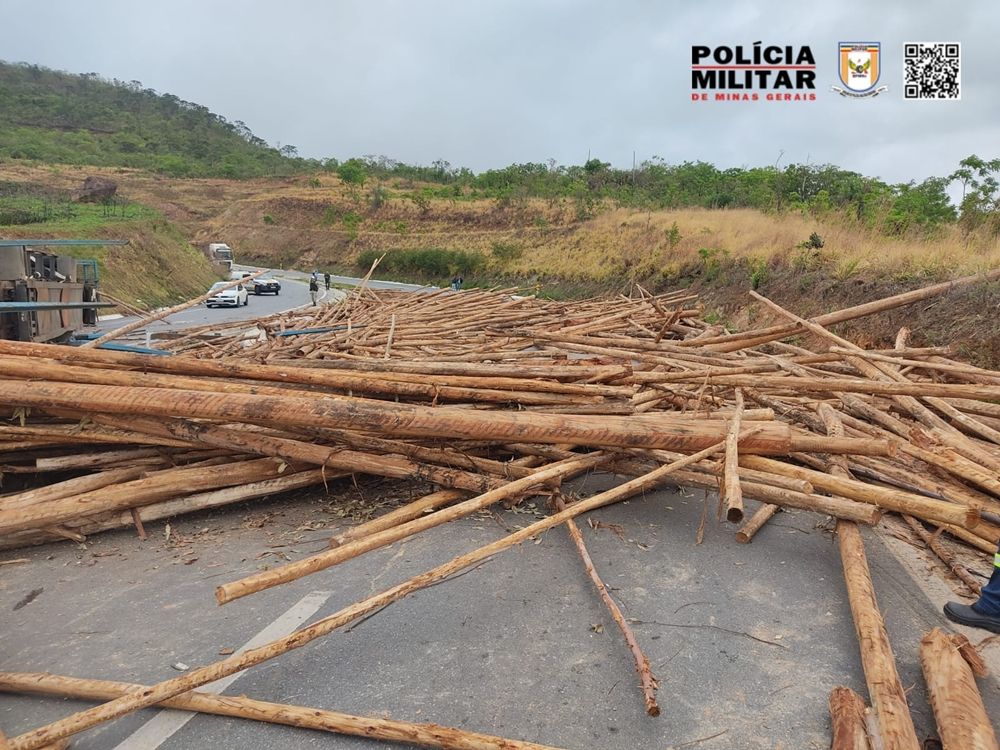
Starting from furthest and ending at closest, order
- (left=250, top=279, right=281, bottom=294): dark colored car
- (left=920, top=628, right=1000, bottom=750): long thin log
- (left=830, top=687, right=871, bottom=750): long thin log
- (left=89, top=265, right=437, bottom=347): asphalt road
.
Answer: (left=250, top=279, right=281, bottom=294): dark colored car → (left=89, top=265, right=437, bottom=347): asphalt road → (left=830, top=687, right=871, bottom=750): long thin log → (left=920, top=628, right=1000, bottom=750): long thin log

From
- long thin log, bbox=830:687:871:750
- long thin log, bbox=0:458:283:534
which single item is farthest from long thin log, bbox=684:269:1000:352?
long thin log, bbox=0:458:283:534

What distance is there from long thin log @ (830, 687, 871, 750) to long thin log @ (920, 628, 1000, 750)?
0.25 metres

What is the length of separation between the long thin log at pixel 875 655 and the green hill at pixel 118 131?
84.6m

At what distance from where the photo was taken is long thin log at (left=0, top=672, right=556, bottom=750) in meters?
2.29

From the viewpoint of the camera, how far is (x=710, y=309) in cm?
1930

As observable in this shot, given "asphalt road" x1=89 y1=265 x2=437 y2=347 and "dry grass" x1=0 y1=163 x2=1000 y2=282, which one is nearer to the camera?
"dry grass" x1=0 y1=163 x2=1000 y2=282

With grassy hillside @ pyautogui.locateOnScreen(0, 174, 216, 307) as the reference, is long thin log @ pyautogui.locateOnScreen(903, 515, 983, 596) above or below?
below

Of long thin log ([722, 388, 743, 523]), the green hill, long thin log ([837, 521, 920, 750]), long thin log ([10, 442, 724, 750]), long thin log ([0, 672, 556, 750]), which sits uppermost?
the green hill

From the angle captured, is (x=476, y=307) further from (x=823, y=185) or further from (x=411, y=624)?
(x=823, y=185)

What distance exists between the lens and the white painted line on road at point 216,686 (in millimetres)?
2379

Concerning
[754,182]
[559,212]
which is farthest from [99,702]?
[559,212]

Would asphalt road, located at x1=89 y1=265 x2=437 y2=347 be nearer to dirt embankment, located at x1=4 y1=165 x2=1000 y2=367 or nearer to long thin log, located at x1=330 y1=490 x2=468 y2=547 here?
dirt embankment, located at x1=4 y1=165 x2=1000 y2=367

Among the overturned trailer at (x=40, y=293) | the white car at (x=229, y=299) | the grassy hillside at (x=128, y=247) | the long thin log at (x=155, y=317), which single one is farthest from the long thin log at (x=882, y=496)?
the grassy hillside at (x=128, y=247)

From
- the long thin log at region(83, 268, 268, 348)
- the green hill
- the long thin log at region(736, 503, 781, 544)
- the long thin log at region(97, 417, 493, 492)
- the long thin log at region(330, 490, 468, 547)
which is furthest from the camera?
the green hill
